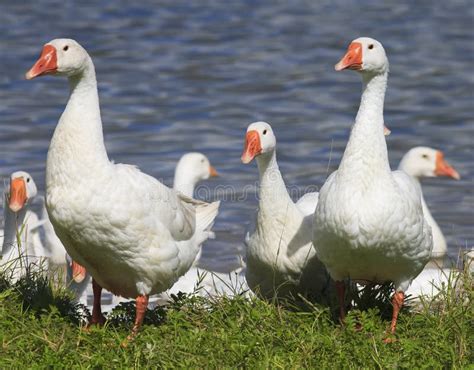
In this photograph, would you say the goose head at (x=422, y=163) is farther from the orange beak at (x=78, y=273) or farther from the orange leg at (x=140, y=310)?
the orange leg at (x=140, y=310)

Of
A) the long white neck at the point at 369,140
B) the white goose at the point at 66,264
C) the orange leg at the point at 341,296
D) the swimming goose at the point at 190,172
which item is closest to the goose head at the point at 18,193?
the white goose at the point at 66,264

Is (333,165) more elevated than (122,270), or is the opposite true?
(122,270)

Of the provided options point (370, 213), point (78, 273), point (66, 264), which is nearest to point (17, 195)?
point (66, 264)

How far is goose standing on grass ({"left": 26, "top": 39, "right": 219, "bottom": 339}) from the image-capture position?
631 centimetres

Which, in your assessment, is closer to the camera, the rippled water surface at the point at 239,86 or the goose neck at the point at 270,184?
the goose neck at the point at 270,184

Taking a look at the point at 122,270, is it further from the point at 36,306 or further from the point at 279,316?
the point at 279,316

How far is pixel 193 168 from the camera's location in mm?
11758

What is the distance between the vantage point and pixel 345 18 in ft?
68.1

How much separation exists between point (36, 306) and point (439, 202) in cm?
693

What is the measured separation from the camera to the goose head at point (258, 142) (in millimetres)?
7655

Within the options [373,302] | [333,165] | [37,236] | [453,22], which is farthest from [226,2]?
[373,302]

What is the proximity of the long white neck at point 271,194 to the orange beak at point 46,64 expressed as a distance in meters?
1.93

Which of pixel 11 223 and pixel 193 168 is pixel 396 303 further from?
pixel 193 168

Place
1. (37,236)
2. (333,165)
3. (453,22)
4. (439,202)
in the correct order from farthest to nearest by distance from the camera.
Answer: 1. (453,22)
2. (333,165)
3. (439,202)
4. (37,236)
